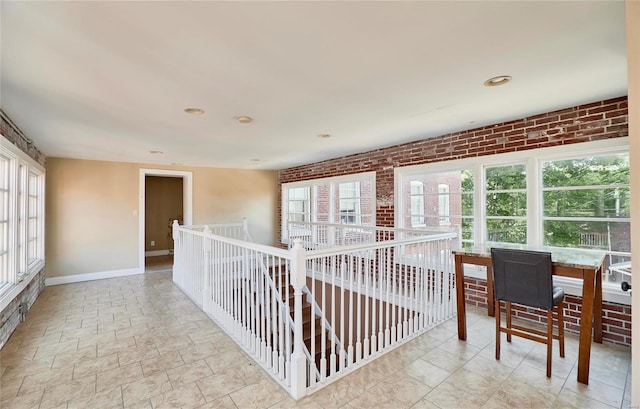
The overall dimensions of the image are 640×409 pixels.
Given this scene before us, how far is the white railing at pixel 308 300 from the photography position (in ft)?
7.02

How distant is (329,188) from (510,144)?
3.30 metres

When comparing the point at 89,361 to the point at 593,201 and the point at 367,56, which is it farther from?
the point at 593,201

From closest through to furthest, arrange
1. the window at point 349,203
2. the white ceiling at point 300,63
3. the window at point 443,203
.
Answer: the white ceiling at point 300,63
the window at point 443,203
the window at point 349,203

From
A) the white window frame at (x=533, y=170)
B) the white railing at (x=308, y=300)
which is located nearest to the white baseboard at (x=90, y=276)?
the white railing at (x=308, y=300)

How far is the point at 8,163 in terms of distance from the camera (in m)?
3.09

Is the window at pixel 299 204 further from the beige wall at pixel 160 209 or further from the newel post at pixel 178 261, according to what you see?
the beige wall at pixel 160 209

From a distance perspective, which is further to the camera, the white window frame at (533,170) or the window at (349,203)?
the window at (349,203)

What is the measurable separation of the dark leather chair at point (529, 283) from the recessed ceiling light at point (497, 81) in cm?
133

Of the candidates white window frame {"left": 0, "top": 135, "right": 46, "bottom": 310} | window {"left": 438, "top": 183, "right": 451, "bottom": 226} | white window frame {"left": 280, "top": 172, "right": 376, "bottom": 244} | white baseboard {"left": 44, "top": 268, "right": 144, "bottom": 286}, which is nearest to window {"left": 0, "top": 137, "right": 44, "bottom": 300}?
white window frame {"left": 0, "top": 135, "right": 46, "bottom": 310}

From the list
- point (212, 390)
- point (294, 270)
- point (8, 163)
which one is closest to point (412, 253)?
point (294, 270)

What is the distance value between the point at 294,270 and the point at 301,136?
2.35 metres

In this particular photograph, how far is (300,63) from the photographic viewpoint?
1.95m

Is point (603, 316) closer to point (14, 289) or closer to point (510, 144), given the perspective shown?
point (510, 144)

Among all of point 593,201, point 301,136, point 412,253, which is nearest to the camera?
point 593,201
